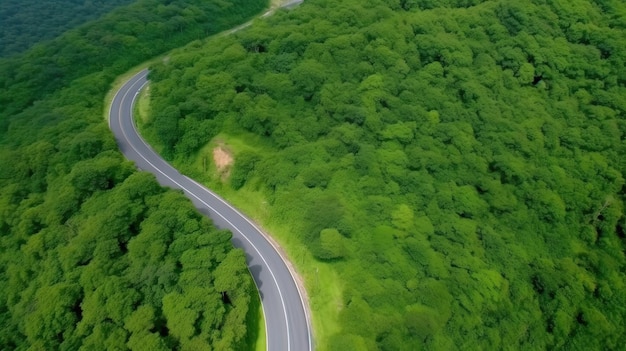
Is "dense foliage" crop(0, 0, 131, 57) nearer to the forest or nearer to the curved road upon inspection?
the forest

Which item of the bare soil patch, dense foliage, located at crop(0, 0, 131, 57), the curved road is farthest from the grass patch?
dense foliage, located at crop(0, 0, 131, 57)

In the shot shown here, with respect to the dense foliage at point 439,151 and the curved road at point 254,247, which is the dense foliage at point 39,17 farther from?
the dense foliage at point 439,151

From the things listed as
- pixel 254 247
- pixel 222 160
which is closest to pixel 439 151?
pixel 254 247

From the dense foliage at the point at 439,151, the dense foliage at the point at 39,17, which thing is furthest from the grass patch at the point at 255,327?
the dense foliage at the point at 39,17

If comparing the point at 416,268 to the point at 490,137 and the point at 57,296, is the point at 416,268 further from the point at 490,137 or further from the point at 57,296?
the point at 57,296

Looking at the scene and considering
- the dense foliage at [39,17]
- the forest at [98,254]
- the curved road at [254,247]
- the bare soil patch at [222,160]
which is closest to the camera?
the forest at [98,254]

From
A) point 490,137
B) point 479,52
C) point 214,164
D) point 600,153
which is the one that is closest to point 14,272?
point 214,164
